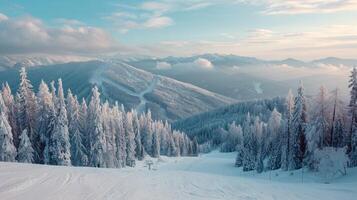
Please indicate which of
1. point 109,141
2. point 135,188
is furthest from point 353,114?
point 109,141

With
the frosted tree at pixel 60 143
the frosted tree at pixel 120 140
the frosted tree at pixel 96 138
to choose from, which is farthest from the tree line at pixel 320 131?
the frosted tree at pixel 60 143

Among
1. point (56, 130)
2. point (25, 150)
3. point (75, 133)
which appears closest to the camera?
point (25, 150)

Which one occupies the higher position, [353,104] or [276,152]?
[353,104]

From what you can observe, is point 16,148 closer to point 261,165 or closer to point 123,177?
point 123,177

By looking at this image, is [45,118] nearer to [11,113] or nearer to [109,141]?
[11,113]

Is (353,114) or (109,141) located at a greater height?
(353,114)

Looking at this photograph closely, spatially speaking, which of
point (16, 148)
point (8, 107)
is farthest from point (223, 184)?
point (8, 107)

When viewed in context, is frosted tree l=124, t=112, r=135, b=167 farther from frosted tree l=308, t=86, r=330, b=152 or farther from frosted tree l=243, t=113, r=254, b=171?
frosted tree l=308, t=86, r=330, b=152

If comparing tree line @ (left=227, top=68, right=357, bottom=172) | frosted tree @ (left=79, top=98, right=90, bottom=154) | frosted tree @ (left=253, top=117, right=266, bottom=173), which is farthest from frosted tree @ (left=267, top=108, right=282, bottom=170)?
frosted tree @ (left=79, top=98, right=90, bottom=154)
